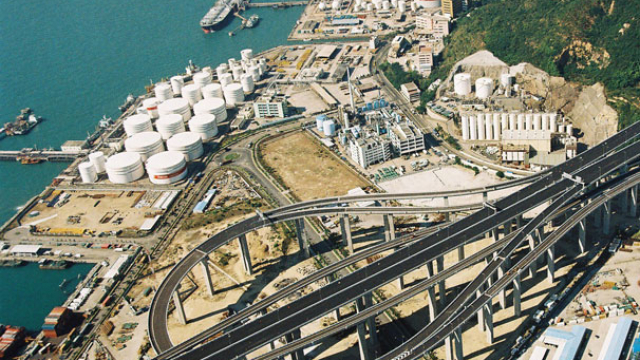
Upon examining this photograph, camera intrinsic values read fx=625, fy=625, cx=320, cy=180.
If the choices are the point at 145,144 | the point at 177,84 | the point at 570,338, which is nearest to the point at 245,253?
the point at 570,338

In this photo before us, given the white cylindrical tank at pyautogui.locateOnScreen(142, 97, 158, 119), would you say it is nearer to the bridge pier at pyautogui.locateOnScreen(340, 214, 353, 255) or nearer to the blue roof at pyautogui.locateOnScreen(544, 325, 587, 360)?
the bridge pier at pyautogui.locateOnScreen(340, 214, 353, 255)

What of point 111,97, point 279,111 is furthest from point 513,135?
point 111,97

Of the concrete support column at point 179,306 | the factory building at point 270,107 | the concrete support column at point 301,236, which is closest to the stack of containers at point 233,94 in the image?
the factory building at point 270,107

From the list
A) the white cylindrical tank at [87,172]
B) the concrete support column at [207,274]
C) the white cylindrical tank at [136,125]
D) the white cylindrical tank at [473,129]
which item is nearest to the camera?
the concrete support column at [207,274]

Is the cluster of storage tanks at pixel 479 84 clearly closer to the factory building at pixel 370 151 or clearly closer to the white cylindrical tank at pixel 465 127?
the white cylindrical tank at pixel 465 127

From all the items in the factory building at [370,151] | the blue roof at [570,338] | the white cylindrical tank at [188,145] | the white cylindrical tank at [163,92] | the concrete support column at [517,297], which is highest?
the white cylindrical tank at [163,92]

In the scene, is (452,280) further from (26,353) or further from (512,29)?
(512,29)

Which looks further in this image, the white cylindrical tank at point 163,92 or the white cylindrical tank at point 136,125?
the white cylindrical tank at point 163,92
